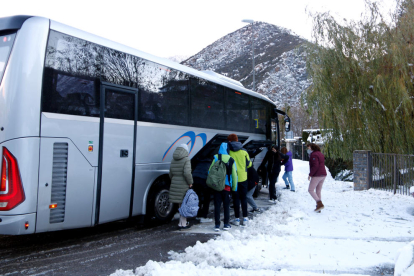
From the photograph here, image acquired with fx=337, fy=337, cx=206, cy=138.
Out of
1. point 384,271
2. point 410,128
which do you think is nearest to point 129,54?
point 384,271

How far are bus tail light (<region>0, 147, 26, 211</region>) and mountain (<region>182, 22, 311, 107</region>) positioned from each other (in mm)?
67024

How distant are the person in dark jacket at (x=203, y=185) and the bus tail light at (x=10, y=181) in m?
3.89

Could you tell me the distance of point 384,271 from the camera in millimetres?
4562

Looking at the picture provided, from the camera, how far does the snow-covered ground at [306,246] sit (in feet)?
14.6

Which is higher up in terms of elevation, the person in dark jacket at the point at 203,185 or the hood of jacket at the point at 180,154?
the hood of jacket at the point at 180,154

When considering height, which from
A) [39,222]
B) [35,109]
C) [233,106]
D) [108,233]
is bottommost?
[108,233]

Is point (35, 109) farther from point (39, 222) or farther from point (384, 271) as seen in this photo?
point (384, 271)

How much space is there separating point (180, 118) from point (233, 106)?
9.44ft

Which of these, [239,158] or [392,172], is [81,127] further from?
[392,172]

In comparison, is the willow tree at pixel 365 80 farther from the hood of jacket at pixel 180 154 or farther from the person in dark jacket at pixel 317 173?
the hood of jacket at pixel 180 154

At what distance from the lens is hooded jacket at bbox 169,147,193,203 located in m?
6.82

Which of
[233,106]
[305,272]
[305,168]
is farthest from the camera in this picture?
[305,168]

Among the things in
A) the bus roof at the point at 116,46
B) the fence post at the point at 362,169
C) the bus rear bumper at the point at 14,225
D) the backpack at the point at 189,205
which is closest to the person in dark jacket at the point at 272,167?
the bus roof at the point at 116,46

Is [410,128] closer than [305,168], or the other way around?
[410,128]
